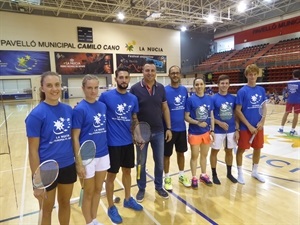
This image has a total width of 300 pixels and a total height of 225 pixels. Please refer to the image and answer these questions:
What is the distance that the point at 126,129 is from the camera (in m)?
2.77

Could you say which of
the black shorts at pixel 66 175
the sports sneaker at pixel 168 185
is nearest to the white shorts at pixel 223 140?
the sports sneaker at pixel 168 185

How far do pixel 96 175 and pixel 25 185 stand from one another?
2.29 m

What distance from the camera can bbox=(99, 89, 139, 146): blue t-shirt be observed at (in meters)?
Result: 2.68

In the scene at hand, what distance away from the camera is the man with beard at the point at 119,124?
106 inches

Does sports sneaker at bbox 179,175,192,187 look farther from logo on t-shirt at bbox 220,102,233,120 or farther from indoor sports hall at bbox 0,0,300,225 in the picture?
logo on t-shirt at bbox 220,102,233,120

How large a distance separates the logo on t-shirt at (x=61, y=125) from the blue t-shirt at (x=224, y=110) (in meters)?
2.48

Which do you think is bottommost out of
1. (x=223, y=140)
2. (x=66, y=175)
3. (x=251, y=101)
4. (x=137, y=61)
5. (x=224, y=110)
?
(x=223, y=140)

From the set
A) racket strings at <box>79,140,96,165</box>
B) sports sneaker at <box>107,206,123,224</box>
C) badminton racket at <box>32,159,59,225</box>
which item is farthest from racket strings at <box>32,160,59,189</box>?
sports sneaker at <box>107,206,123,224</box>

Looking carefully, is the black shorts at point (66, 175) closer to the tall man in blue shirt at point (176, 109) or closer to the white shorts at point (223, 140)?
the tall man in blue shirt at point (176, 109)

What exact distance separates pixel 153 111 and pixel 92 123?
3.33 ft

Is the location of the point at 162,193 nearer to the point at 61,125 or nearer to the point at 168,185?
the point at 168,185

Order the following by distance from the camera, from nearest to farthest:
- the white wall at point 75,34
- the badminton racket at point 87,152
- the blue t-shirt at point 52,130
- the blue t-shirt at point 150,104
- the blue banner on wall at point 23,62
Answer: the blue t-shirt at point 52,130 → the badminton racket at point 87,152 → the blue t-shirt at point 150,104 → the blue banner on wall at point 23,62 → the white wall at point 75,34

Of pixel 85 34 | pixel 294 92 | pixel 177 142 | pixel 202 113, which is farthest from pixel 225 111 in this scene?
pixel 85 34

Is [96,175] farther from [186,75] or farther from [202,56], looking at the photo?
[202,56]
